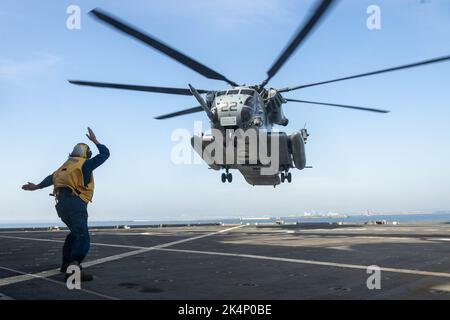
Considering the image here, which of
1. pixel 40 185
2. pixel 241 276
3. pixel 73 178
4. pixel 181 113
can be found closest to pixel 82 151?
pixel 73 178

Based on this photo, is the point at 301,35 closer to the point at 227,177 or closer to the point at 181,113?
the point at 181,113

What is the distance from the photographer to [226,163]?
24.5m

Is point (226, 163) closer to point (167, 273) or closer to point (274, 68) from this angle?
point (274, 68)

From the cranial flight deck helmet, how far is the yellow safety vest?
0.11 m

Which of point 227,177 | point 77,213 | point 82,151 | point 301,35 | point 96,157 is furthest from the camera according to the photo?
point 227,177

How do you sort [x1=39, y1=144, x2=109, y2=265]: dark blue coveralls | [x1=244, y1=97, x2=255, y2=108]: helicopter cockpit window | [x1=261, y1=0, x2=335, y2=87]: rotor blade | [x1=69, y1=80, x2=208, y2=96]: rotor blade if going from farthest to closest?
[x1=244, y1=97, x2=255, y2=108]: helicopter cockpit window
[x1=69, y1=80, x2=208, y2=96]: rotor blade
[x1=261, y1=0, x2=335, y2=87]: rotor blade
[x1=39, y1=144, x2=109, y2=265]: dark blue coveralls

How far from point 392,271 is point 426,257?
313 cm

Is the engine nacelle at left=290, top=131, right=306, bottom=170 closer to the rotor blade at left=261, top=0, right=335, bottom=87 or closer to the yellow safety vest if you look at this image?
the rotor blade at left=261, top=0, right=335, bottom=87

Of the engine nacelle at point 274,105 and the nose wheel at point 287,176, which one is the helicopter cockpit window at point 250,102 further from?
the nose wheel at point 287,176

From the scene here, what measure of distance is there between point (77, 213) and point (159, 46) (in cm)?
990

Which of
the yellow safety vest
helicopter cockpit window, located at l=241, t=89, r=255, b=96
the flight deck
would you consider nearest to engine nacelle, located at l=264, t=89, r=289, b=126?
helicopter cockpit window, located at l=241, t=89, r=255, b=96

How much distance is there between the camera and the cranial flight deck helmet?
24.9 feet

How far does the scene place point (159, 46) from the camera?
15539mm
